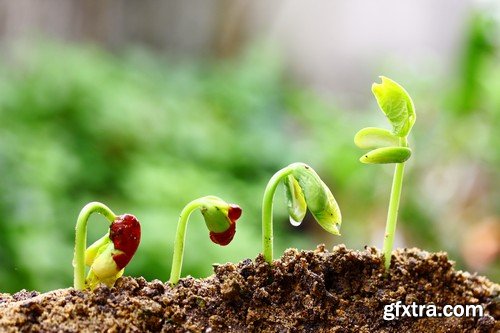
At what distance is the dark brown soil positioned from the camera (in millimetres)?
559

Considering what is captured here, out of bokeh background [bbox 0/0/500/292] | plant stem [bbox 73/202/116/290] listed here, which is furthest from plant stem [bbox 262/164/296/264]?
bokeh background [bbox 0/0/500/292]

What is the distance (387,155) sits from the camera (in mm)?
569

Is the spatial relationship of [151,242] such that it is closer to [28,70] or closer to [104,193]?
[104,193]

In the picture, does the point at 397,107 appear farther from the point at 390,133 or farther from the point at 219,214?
the point at 219,214

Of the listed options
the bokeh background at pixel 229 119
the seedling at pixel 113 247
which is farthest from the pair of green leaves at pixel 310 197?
the bokeh background at pixel 229 119

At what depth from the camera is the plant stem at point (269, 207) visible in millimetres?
567

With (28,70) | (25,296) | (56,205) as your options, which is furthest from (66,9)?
(25,296)

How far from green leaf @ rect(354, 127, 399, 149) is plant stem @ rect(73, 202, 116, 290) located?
20cm

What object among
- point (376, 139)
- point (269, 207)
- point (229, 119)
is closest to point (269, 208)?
point (269, 207)

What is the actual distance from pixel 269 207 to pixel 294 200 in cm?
2

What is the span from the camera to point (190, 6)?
15.1 feet

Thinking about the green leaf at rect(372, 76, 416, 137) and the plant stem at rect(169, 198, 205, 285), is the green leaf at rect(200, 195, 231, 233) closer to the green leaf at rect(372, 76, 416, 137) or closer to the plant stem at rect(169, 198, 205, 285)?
the plant stem at rect(169, 198, 205, 285)

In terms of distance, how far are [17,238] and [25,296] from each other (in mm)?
1450

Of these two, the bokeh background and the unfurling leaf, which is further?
the bokeh background
